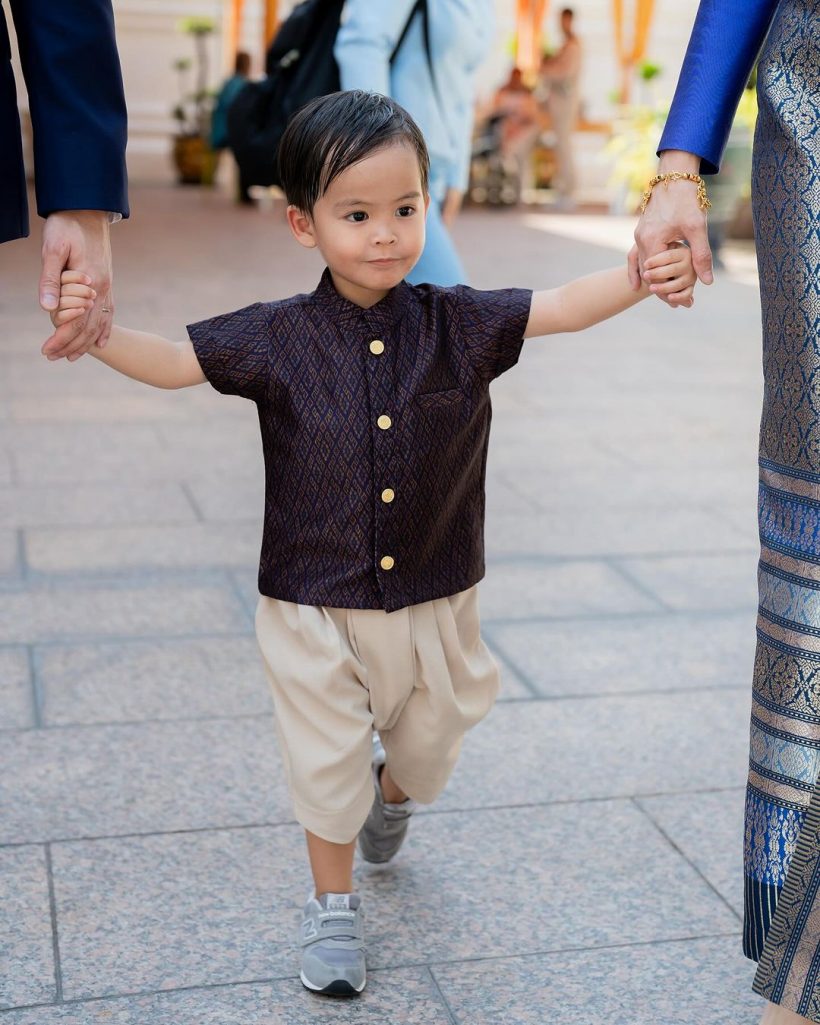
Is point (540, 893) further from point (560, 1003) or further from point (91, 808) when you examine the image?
point (91, 808)

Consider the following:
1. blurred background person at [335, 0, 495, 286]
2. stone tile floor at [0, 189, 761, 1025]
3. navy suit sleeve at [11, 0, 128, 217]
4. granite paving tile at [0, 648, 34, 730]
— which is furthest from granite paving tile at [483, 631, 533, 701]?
navy suit sleeve at [11, 0, 128, 217]

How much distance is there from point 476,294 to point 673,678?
153 centimetres

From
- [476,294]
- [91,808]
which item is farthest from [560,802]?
[476,294]

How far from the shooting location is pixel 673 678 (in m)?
3.38

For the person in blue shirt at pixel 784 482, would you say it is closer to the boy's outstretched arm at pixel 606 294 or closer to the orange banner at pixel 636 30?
the boy's outstretched arm at pixel 606 294

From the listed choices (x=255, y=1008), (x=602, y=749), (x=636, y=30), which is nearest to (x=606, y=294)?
(x=255, y=1008)

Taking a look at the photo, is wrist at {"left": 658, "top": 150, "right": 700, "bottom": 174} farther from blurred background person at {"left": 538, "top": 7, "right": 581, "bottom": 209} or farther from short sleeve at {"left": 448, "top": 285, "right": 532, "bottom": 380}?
blurred background person at {"left": 538, "top": 7, "right": 581, "bottom": 209}

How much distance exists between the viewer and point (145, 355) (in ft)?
6.57

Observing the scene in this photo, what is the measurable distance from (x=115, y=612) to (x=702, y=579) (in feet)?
5.36

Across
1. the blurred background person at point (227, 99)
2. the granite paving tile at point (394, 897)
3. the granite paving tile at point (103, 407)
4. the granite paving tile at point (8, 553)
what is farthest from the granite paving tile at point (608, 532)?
the blurred background person at point (227, 99)

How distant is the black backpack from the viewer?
336cm

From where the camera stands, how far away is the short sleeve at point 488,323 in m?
2.09

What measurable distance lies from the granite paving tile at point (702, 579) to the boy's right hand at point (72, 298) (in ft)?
7.51

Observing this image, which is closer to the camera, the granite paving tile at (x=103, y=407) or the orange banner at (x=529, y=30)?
the granite paving tile at (x=103, y=407)
